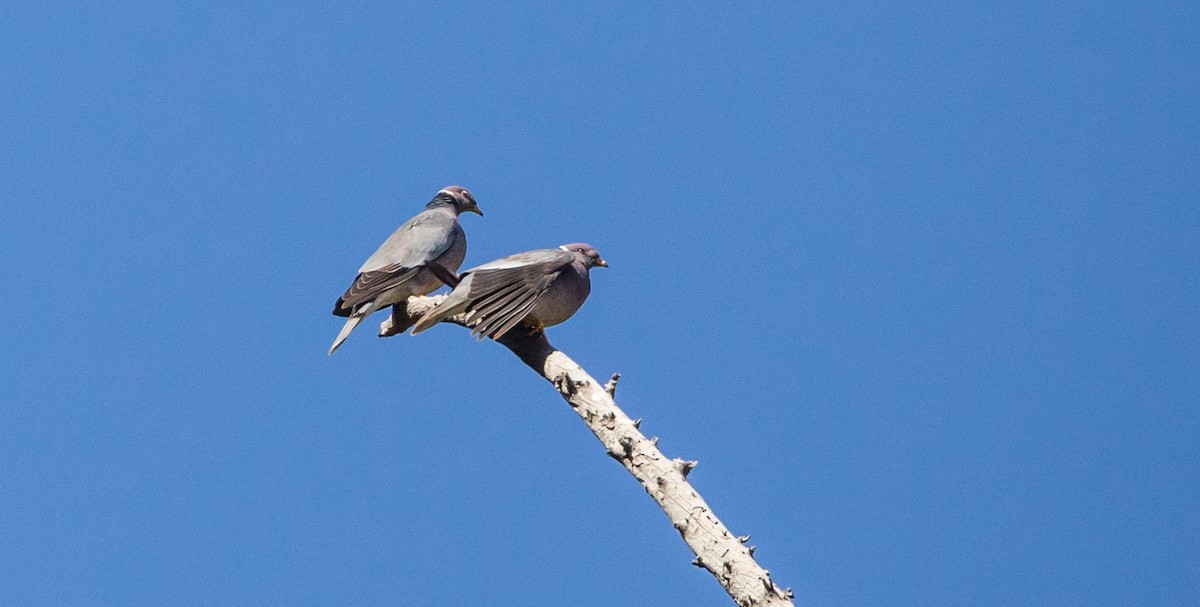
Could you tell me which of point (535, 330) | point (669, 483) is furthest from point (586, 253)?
point (669, 483)

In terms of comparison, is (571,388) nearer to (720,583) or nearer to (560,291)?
(560,291)

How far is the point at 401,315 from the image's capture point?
8500 millimetres

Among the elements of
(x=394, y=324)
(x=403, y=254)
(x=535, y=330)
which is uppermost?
(x=403, y=254)

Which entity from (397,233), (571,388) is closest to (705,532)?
(571,388)

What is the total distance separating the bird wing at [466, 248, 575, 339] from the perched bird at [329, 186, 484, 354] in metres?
0.80

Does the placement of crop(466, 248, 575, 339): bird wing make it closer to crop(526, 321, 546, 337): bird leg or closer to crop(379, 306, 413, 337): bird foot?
crop(526, 321, 546, 337): bird leg

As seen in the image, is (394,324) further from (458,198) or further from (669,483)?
(669,483)

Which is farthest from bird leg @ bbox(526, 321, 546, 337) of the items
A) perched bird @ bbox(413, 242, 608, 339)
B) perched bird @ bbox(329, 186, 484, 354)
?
perched bird @ bbox(329, 186, 484, 354)

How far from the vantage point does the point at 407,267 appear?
8383mm

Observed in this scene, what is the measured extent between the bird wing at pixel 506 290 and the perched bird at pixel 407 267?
2.63 ft

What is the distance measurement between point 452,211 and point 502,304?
2312 millimetres

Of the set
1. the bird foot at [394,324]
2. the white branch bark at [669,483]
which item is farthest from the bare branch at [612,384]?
the bird foot at [394,324]

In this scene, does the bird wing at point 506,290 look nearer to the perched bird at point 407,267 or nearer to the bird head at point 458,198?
the perched bird at point 407,267

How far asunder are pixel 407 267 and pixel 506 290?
1.24 meters
